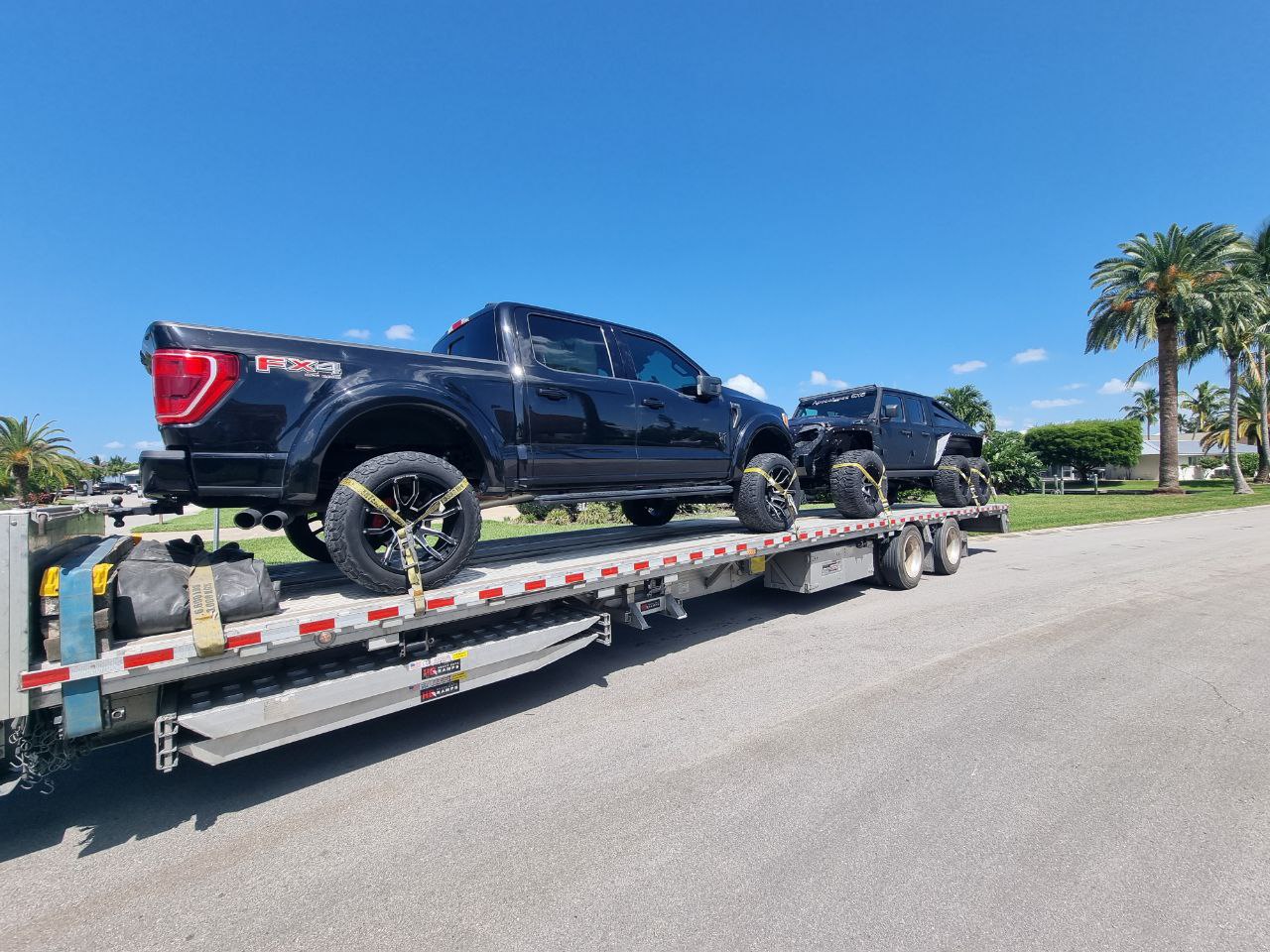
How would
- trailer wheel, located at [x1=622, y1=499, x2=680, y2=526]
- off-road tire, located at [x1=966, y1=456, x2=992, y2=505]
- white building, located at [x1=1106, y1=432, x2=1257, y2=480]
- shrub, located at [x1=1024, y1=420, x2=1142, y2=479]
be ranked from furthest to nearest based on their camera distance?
white building, located at [x1=1106, y1=432, x2=1257, y2=480] < shrub, located at [x1=1024, y1=420, x2=1142, y2=479] < off-road tire, located at [x1=966, y1=456, x2=992, y2=505] < trailer wheel, located at [x1=622, y1=499, x2=680, y2=526]

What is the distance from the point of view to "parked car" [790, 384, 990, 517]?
24.0ft

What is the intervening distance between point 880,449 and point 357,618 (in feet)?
23.0

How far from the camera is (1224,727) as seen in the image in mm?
3607

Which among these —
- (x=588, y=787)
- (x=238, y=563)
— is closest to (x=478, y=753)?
(x=588, y=787)

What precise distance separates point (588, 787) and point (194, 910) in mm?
1600

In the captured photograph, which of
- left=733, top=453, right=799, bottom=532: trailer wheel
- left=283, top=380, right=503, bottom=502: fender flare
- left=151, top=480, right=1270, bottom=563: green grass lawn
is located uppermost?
left=283, top=380, right=503, bottom=502: fender flare

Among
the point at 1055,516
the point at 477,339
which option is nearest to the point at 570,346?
the point at 477,339

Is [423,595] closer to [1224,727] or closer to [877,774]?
[877,774]

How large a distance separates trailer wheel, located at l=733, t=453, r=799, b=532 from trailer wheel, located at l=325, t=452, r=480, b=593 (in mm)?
2925

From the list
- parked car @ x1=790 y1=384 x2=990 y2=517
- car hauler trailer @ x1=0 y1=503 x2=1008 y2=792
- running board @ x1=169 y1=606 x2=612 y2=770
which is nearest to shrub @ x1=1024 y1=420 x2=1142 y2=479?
parked car @ x1=790 y1=384 x2=990 y2=517

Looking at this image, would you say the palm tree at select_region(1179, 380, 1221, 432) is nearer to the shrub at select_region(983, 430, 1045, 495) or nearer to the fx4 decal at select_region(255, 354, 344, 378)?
the shrub at select_region(983, 430, 1045, 495)

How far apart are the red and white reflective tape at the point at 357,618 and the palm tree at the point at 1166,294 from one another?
28369 mm

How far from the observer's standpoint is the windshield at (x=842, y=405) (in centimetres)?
838

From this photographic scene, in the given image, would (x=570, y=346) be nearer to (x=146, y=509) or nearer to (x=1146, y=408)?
(x=146, y=509)
